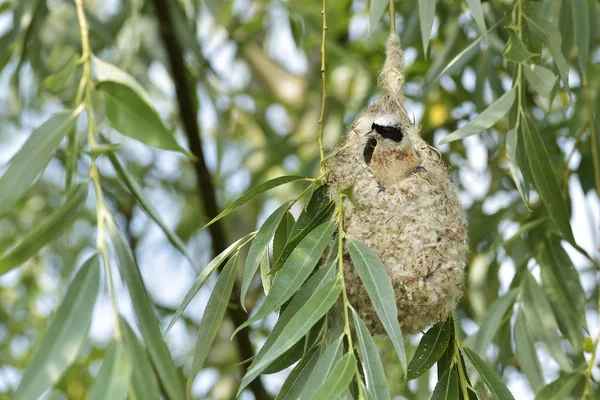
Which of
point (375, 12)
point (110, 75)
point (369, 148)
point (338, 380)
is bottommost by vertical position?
point (338, 380)

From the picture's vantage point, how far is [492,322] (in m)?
2.60

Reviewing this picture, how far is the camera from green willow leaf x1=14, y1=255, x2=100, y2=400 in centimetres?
138

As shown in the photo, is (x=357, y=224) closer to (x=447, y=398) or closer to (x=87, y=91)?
(x=447, y=398)

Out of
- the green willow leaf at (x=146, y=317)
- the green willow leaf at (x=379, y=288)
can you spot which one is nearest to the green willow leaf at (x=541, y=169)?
the green willow leaf at (x=379, y=288)

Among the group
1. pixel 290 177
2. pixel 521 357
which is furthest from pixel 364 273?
pixel 521 357

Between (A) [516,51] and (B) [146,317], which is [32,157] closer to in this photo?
(B) [146,317]

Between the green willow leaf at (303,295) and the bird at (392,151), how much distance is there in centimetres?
61

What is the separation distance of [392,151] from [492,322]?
602 millimetres

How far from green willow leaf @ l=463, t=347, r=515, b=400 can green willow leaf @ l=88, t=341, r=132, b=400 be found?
0.82m

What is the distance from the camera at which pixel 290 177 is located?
188 cm

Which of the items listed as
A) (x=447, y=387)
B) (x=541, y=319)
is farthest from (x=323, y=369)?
(x=541, y=319)

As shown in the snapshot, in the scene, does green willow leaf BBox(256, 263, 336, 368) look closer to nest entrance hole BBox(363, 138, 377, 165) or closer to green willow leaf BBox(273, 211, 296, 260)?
green willow leaf BBox(273, 211, 296, 260)

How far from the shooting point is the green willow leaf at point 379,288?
1.60 metres

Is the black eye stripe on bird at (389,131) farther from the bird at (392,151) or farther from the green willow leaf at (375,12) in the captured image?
the green willow leaf at (375,12)
